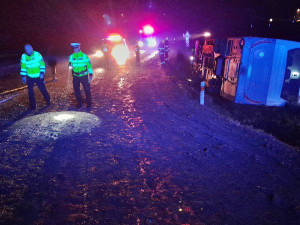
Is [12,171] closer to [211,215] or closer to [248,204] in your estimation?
[211,215]

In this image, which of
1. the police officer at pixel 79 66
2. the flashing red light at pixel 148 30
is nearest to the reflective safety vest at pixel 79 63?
the police officer at pixel 79 66

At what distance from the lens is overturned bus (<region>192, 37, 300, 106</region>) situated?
7.36 meters

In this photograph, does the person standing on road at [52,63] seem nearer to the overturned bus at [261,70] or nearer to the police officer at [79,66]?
the police officer at [79,66]

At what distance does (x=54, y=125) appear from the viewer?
5.77 meters

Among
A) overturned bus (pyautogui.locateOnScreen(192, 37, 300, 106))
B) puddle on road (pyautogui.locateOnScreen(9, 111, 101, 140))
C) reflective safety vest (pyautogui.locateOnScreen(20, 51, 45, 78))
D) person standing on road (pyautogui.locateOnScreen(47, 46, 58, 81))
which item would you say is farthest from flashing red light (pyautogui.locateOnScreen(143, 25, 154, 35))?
puddle on road (pyautogui.locateOnScreen(9, 111, 101, 140))

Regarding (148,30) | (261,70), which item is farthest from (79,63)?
(148,30)

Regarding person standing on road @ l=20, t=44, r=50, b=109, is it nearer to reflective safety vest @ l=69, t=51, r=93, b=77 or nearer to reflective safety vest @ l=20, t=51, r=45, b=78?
reflective safety vest @ l=20, t=51, r=45, b=78

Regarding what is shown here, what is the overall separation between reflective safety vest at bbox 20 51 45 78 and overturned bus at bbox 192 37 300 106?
6.80 metres

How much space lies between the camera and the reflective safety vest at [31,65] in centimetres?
655

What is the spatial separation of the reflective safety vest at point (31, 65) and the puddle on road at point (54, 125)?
54.4 inches

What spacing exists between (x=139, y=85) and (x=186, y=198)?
24.7ft

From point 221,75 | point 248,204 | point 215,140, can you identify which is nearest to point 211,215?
point 248,204

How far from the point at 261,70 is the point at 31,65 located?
7.80m

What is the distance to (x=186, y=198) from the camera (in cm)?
324
